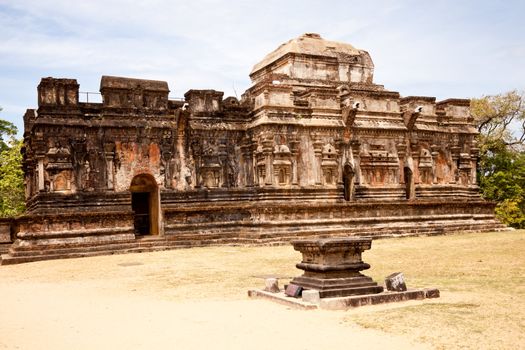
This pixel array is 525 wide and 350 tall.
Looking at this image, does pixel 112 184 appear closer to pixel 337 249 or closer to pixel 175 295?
pixel 175 295

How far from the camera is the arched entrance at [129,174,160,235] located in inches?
872

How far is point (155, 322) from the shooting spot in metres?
7.61

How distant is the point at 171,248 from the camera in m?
19.6

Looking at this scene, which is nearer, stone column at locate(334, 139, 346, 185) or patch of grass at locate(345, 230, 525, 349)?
patch of grass at locate(345, 230, 525, 349)

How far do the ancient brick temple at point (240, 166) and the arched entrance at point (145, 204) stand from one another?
46 millimetres

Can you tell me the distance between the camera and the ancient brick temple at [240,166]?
66.0 ft

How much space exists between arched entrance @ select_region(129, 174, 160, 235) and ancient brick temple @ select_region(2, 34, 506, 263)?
1.8 inches

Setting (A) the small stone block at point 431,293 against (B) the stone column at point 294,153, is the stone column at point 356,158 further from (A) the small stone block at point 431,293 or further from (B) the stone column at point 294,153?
(A) the small stone block at point 431,293

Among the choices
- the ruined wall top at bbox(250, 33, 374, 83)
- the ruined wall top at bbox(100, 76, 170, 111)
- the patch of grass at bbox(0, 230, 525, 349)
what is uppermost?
the ruined wall top at bbox(250, 33, 374, 83)

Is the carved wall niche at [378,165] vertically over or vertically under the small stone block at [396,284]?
over

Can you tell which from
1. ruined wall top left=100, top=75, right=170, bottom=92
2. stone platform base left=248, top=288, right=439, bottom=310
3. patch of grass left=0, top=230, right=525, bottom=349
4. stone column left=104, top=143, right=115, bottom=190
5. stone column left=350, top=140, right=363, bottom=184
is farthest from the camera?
stone column left=350, top=140, right=363, bottom=184

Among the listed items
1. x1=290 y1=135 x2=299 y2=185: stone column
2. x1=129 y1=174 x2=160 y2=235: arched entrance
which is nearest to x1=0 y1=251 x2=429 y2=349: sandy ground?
x1=129 y1=174 x2=160 y2=235: arched entrance

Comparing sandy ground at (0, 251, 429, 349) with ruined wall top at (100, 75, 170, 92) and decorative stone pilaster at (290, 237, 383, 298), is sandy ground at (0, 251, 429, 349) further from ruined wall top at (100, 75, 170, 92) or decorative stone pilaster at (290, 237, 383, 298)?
ruined wall top at (100, 75, 170, 92)

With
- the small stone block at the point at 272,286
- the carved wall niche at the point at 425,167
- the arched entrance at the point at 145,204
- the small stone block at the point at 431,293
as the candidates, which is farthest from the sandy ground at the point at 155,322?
the carved wall niche at the point at 425,167
